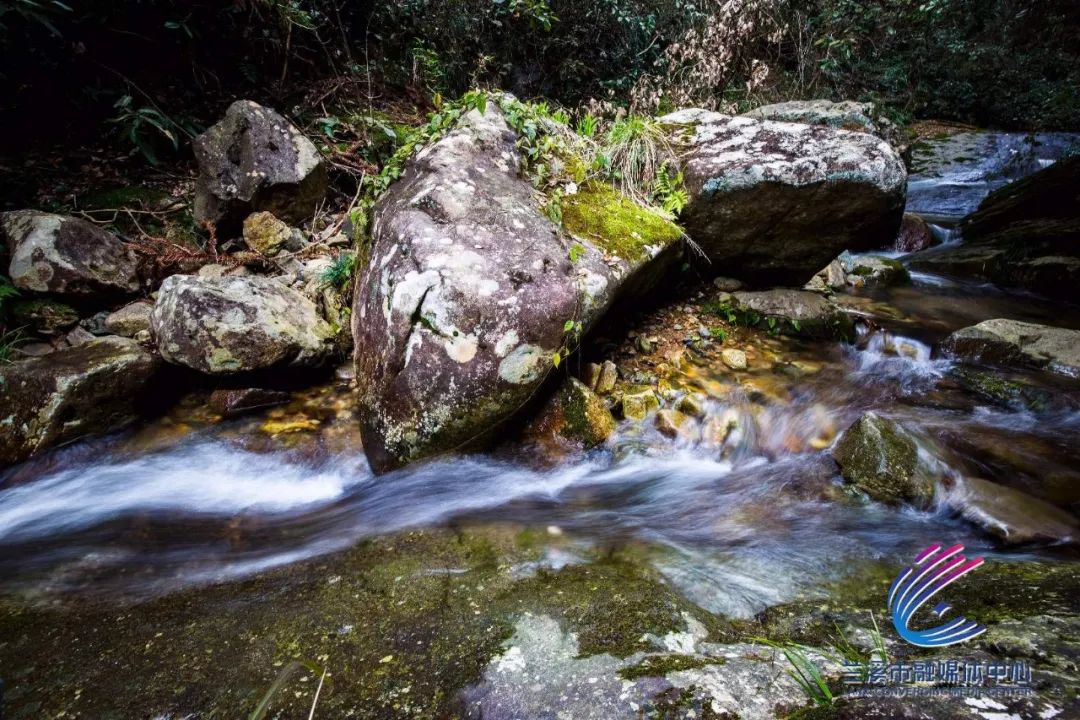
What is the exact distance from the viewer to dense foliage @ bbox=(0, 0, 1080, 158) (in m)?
5.03

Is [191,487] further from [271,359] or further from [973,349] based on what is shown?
[973,349]

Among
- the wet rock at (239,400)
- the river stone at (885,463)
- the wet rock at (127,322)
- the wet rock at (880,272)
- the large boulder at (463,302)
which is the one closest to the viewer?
the river stone at (885,463)

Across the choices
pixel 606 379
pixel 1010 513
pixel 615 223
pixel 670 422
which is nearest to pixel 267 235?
pixel 615 223

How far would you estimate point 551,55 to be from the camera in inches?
324

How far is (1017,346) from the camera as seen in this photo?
412 centimetres

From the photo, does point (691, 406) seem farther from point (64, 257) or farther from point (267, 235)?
point (64, 257)

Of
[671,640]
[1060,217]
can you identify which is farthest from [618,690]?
[1060,217]

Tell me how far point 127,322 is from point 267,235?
1.38 metres

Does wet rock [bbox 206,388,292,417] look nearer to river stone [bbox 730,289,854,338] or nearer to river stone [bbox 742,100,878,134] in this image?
river stone [bbox 730,289,854,338]

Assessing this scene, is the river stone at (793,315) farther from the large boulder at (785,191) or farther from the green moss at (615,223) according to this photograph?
the green moss at (615,223)

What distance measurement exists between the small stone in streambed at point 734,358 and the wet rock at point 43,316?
17.6 ft

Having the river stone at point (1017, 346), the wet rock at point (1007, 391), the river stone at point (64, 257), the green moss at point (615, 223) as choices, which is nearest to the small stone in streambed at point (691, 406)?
the green moss at point (615, 223)

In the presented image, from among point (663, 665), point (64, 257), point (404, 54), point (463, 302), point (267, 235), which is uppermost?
point (404, 54)

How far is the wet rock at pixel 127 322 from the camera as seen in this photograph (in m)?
3.89
